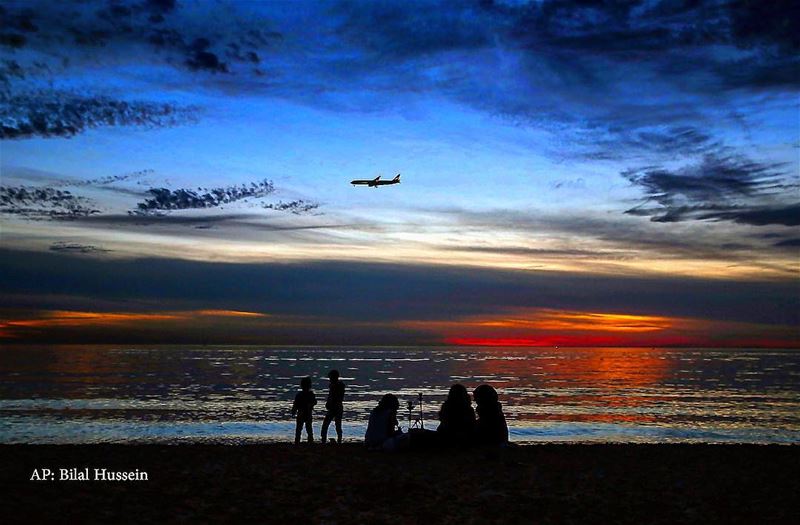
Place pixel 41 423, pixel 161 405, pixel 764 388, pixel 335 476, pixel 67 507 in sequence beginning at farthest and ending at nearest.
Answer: pixel 764 388
pixel 161 405
pixel 41 423
pixel 335 476
pixel 67 507

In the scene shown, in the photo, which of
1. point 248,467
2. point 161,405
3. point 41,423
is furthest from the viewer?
point 161,405

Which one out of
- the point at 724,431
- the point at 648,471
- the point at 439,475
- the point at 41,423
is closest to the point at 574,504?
the point at 439,475

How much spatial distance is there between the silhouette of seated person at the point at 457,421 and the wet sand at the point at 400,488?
0.39 metres

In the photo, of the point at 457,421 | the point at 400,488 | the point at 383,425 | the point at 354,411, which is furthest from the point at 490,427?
the point at 354,411

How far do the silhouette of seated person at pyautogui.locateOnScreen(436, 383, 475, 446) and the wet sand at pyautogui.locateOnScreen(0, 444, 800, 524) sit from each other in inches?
15.2

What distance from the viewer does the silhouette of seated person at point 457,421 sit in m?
14.8

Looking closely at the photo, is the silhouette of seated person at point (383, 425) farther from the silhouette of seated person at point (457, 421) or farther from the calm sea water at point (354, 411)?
the calm sea water at point (354, 411)

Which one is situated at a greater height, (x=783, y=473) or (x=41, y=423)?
(x=783, y=473)

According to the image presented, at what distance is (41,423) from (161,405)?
32.3ft

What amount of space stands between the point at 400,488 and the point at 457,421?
13.3ft

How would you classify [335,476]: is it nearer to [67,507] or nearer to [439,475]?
[439,475]

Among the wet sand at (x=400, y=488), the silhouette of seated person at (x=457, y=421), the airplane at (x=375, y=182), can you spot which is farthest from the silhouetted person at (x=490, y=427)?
the airplane at (x=375, y=182)

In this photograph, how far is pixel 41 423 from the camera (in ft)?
99.0

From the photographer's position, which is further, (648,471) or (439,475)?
(648,471)
